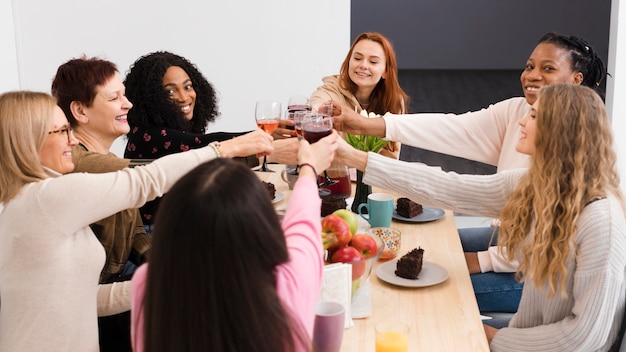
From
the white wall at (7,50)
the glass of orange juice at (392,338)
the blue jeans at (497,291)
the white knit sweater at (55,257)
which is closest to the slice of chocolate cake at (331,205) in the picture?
the blue jeans at (497,291)

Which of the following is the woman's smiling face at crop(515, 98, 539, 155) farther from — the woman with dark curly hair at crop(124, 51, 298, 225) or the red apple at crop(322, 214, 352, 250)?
the woman with dark curly hair at crop(124, 51, 298, 225)

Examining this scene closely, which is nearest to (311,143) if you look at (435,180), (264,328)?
(435,180)

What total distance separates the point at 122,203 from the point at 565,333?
3.60 ft

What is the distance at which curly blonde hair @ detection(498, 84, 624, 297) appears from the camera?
173 cm

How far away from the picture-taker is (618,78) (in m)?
4.18

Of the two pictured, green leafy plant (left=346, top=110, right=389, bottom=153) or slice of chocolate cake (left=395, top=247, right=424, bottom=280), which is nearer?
slice of chocolate cake (left=395, top=247, right=424, bottom=280)

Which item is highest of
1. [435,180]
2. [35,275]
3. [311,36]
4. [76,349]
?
[311,36]

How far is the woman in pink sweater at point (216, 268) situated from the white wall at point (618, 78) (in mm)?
3484

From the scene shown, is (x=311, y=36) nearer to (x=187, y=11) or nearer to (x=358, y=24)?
(x=187, y=11)

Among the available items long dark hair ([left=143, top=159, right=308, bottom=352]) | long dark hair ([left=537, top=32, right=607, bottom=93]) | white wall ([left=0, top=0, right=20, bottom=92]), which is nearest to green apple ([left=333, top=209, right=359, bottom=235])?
long dark hair ([left=143, top=159, right=308, bottom=352])

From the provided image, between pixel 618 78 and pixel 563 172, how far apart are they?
2721 mm

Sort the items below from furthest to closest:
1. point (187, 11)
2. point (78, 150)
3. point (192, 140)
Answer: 1. point (187, 11)
2. point (192, 140)
3. point (78, 150)

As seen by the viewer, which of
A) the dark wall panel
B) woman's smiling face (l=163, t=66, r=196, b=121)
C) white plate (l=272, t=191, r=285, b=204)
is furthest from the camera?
the dark wall panel

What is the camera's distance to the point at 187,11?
442 cm
